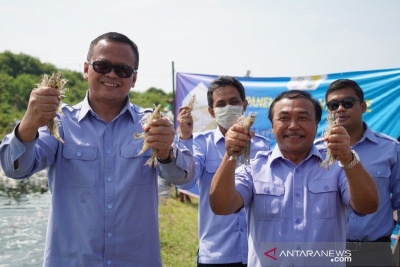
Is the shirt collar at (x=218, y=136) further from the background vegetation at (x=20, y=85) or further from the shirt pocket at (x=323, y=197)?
the background vegetation at (x=20, y=85)

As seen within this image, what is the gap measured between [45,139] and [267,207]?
1491 millimetres

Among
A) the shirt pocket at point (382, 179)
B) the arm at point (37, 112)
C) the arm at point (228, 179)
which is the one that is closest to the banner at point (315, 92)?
the shirt pocket at point (382, 179)

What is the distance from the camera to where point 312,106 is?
3.09 meters

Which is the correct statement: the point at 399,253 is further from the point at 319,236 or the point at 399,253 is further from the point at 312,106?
the point at 312,106

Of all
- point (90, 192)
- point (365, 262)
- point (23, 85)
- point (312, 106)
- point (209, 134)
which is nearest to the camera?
point (90, 192)

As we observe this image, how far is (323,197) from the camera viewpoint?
2.93m

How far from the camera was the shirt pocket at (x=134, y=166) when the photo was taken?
2916 mm

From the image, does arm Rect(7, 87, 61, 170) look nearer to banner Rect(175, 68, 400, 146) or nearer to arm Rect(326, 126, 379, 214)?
arm Rect(326, 126, 379, 214)

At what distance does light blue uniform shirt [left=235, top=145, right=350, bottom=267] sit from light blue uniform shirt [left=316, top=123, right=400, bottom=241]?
3.85 feet

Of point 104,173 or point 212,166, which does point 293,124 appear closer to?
point 104,173

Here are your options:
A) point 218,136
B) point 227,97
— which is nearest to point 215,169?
point 218,136

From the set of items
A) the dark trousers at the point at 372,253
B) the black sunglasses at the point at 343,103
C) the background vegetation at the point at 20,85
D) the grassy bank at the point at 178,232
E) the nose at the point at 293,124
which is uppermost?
the background vegetation at the point at 20,85

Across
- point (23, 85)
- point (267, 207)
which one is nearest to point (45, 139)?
point (267, 207)

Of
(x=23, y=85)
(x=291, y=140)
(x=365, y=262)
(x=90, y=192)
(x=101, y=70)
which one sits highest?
(x=23, y=85)
